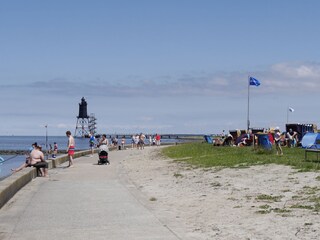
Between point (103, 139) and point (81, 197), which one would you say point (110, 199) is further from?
point (103, 139)

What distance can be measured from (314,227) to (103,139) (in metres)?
23.7

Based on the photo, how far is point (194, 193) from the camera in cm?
1559

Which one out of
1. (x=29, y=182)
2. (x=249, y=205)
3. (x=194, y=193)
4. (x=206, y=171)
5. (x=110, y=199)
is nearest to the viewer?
(x=249, y=205)

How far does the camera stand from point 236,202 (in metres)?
13.3

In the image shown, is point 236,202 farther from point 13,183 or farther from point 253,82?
point 253,82

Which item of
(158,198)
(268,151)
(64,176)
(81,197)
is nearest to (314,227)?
(158,198)

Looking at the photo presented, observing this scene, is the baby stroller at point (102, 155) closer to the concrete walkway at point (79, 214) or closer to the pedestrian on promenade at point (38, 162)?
the pedestrian on promenade at point (38, 162)

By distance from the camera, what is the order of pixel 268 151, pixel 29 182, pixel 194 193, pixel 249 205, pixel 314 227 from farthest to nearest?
1. pixel 268 151
2. pixel 29 182
3. pixel 194 193
4. pixel 249 205
5. pixel 314 227

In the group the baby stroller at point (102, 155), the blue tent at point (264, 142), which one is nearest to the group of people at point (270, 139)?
the blue tent at point (264, 142)

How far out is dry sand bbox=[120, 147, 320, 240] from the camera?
9773 millimetres

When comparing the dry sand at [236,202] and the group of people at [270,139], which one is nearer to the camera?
the dry sand at [236,202]

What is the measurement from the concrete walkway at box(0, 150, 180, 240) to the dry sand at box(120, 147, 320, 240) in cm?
46

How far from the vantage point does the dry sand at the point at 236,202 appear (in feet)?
32.1

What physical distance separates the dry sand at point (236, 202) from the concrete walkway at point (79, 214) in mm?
460
